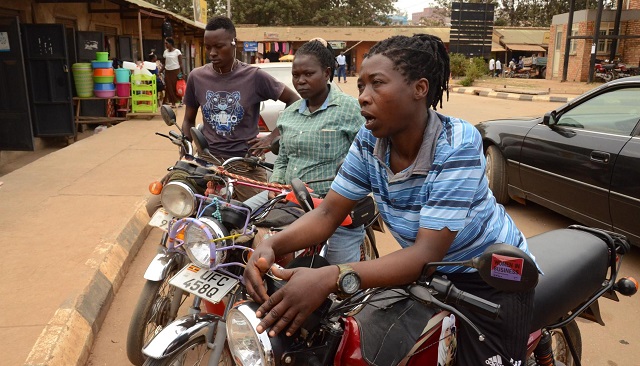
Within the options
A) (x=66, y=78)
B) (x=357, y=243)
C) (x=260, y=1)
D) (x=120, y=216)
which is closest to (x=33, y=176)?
(x=120, y=216)

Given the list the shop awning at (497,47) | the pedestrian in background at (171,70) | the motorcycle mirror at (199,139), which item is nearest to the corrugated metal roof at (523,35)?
the shop awning at (497,47)

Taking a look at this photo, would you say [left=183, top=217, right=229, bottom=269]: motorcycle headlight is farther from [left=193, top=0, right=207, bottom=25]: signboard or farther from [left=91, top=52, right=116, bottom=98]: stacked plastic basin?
[left=193, top=0, right=207, bottom=25]: signboard

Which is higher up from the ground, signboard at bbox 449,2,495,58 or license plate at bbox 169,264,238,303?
signboard at bbox 449,2,495,58

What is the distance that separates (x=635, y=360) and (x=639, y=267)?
1585 millimetres

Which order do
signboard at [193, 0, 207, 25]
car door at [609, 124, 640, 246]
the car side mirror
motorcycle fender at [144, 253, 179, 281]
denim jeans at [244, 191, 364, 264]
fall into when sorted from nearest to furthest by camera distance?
1. motorcycle fender at [144, 253, 179, 281]
2. denim jeans at [244, 191, 364, 264]
3. car door at [609, 124, 640, 246]
4. the car side mirror
5. signboard at [193, 0, 207, 25]

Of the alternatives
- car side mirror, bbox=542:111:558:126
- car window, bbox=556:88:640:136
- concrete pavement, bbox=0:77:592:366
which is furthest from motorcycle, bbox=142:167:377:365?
car side mirror, bbox=542:111:558:126

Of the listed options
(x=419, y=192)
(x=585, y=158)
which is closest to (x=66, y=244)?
(x=419, y=192)

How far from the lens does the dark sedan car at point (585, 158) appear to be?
4410 millimetres

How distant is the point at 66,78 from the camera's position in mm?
10648

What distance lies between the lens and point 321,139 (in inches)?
128

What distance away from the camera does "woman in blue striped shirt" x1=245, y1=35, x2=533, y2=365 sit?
1614 millimetres

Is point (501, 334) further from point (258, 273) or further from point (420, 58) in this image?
point (420, 58)

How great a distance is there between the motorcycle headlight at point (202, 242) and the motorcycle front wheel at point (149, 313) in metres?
0.77

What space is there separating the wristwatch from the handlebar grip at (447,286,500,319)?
10.1 inches
